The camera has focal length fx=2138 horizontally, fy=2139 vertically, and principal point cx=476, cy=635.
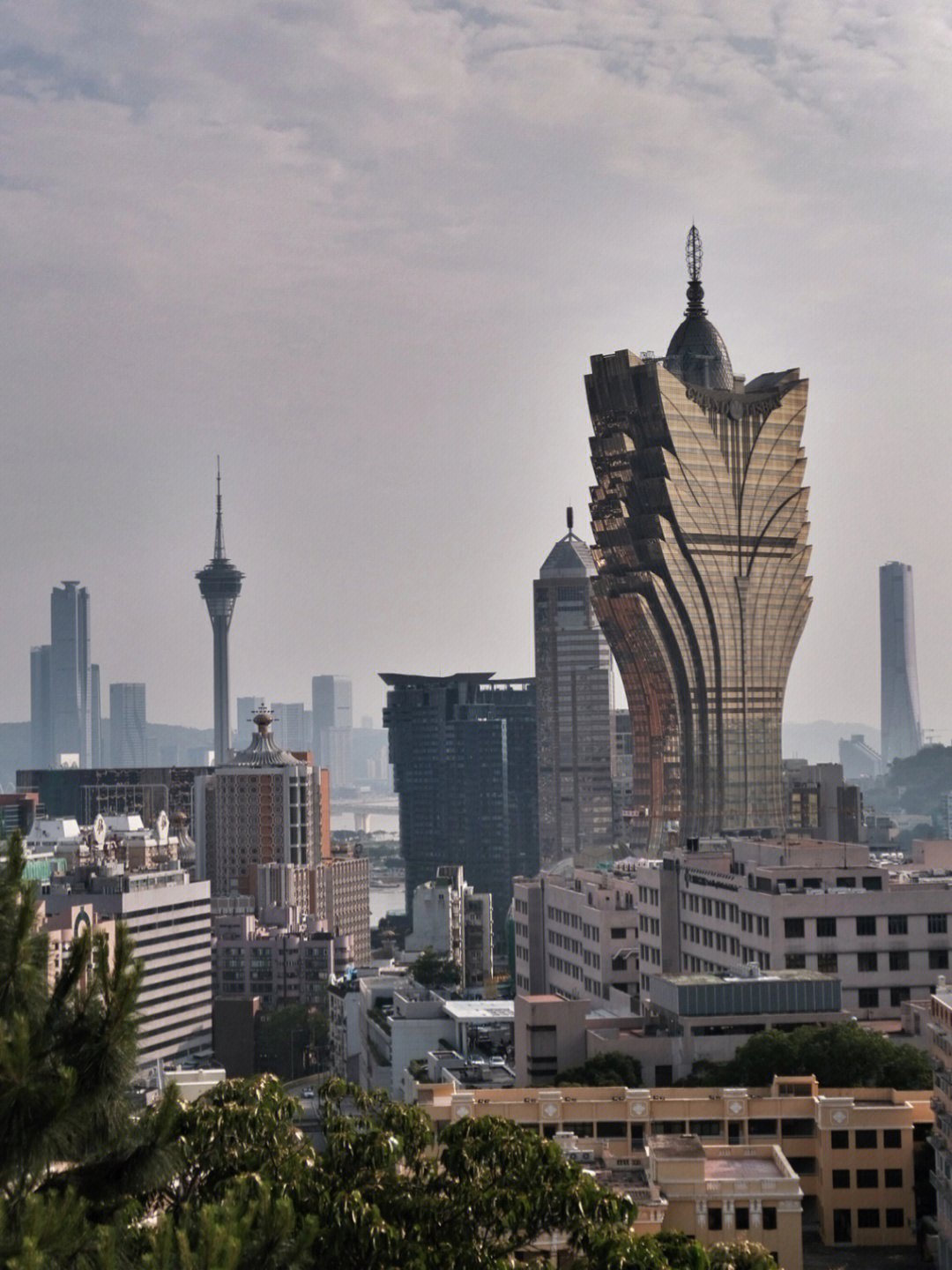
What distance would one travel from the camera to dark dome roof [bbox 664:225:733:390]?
150 m

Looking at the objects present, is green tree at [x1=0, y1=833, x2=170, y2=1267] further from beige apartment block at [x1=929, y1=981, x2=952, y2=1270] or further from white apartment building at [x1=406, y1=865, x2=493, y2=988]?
white apartment building at [x1=406, y1=865, x2=493, y2=988]

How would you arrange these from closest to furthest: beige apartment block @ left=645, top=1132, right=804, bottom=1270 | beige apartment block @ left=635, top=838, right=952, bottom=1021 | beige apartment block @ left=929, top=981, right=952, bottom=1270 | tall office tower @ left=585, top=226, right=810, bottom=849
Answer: beige apartment block @ left=645, top=1132, right=804, bottom=1270 < beige apartment block @ left=929, top=981, right=952, bottom=1270 < beige apartment block @ left=635, top=838, right=952, bottom=1021 < tall office tower @ left=585, top=226, right=810, bottom=849

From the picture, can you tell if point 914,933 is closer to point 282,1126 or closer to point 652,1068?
point 652,1068

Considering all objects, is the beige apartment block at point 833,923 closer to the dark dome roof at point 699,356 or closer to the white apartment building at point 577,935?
the white apartment building at point 577,935

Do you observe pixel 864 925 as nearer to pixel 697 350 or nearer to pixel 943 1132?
pixel 943 1132

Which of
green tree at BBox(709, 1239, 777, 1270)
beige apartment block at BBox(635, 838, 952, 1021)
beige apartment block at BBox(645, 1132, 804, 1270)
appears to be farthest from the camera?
beige apartment block at BBox(635, 838, 952, 1021)

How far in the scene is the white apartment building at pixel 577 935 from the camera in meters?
85.0

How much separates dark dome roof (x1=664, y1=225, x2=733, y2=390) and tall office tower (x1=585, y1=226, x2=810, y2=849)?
231mm

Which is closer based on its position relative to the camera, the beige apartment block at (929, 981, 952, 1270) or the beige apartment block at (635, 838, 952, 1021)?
the beige apartment block at (929, 981, 952, 1270)

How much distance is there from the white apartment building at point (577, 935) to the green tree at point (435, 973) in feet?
55.7

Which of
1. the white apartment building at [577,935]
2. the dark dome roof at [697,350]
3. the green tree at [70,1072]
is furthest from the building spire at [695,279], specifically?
the green tree at [70,1072]

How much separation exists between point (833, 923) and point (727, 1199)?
32412 millimetres

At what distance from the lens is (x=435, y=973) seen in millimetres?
116125

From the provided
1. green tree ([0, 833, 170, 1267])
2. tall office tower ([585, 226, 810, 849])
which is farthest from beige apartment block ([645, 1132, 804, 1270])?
tall office tower ([585, 226, 810, 849])
